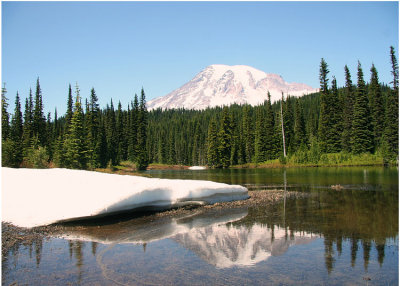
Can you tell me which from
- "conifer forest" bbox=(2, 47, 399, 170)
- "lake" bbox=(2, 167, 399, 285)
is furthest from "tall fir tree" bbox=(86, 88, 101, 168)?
"lake" bbox=(2, 167, 399, 285)

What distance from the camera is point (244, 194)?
61.0 feet

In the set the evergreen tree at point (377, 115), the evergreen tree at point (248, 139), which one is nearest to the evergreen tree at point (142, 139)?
the evergreen tree at point (248, 139)

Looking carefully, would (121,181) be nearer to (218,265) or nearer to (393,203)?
(218,265)

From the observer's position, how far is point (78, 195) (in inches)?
499

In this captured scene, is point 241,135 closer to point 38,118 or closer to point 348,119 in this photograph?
point 348,119

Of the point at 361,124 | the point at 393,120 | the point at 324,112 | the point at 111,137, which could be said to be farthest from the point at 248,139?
the point at 111,137

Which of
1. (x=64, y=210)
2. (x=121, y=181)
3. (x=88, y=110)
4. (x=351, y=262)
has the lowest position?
(x=351, y=262)

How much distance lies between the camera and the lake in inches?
267

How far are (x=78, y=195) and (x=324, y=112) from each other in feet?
234

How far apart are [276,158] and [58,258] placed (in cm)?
7482

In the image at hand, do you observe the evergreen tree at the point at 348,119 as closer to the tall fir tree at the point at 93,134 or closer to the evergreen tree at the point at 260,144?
the evergreen tree at the point at 260,144

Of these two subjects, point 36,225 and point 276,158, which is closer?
point 36,225

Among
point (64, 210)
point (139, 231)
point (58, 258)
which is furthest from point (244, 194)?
point (58, 258)

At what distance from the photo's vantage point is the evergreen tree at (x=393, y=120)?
55.9 metres
